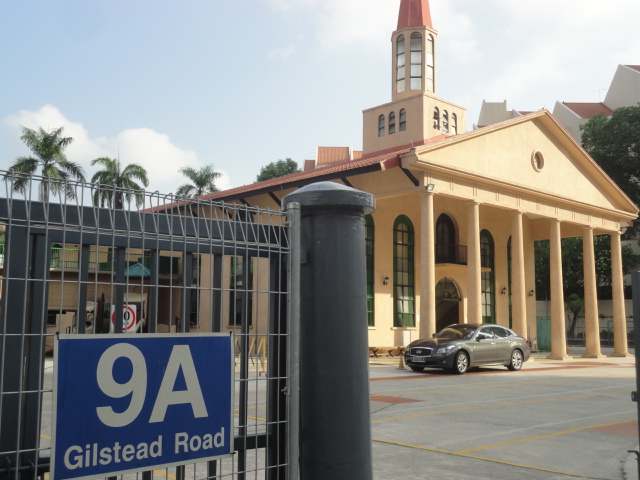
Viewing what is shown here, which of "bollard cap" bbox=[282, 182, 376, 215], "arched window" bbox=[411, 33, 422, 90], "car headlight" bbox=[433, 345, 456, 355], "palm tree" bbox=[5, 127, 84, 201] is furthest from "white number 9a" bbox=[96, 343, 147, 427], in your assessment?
"palm tree" bbox=[5, 127, 84, 201]

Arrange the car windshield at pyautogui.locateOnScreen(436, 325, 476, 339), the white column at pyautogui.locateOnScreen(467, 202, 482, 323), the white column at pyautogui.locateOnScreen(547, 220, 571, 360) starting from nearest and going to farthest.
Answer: the car windshield at pyautogui.locateOnScreen(436, 325, 476, 339)
the white column at pyautogui.locateOnScreen(467, 202, 482, 323)
the white column at pyautogui.locateOnScreen(547, 220, 571, 360)

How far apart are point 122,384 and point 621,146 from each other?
5380cm

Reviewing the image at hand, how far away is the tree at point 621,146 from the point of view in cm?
5059

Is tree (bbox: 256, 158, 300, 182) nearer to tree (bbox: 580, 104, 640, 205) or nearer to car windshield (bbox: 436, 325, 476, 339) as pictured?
tree (bbox: 580, 104, 640, 205)

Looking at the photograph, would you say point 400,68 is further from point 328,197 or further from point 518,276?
point 328,197

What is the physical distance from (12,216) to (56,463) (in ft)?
3.30

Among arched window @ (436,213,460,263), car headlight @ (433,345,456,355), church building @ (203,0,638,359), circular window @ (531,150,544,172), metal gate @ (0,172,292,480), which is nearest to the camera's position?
metal gate @ (0,172,292,480)

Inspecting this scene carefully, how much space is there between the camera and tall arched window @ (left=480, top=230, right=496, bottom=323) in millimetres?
33469

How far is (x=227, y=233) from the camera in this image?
11.8ft

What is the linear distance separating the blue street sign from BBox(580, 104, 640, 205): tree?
52828mm

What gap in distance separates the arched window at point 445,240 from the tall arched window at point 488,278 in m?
2.91

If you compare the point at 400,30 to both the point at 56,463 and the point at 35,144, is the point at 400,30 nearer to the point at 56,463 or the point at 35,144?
the point at 35,144

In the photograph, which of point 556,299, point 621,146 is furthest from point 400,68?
point 621,146

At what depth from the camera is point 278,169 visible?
75.4 m
